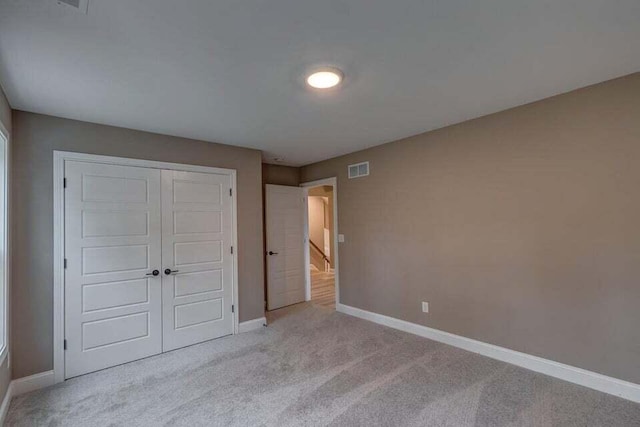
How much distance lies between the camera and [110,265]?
3037 millimetres

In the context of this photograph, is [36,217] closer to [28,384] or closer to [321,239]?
[28,384]

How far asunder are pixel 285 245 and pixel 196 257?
5.80 ft

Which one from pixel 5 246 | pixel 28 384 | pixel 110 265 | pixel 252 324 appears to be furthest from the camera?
pixel 252 324

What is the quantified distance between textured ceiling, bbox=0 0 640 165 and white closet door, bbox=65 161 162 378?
660 mm

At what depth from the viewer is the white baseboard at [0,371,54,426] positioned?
7.99 feet

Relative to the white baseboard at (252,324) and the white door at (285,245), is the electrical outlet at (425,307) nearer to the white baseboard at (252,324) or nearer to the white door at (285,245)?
the white baseboard at (252,324)

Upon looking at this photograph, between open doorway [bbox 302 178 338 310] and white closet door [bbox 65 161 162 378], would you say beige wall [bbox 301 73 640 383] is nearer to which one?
white closet door [bbox 65 161 162 378]

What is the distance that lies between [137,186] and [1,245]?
1.17 metres

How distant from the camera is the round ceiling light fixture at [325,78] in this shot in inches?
82.4

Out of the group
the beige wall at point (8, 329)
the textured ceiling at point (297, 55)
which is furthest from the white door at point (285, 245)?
the beige wall at point (8, 329)

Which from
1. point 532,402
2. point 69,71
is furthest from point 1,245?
point 532,402

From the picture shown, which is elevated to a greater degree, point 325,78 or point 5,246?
point 325,78

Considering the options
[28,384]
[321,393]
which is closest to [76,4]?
[321,393]

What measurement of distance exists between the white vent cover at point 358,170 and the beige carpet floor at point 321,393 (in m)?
2.34
